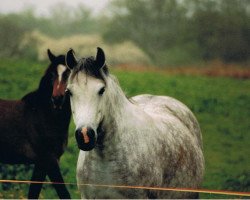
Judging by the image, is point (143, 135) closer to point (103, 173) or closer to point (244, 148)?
point (103, 173)

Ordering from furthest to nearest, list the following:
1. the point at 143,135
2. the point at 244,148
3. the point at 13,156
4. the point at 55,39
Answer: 1. the point at 55,39
2. the point at 244,148
3. the point at 13,156
4. the point at 143,135

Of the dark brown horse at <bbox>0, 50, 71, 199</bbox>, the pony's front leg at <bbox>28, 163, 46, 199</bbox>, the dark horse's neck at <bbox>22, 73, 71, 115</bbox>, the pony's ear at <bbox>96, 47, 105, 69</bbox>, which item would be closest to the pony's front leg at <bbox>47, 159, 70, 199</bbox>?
the dark brown horse at <bbox>0, 50, 71, 199</bbox>

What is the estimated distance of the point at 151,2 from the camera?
8867mm

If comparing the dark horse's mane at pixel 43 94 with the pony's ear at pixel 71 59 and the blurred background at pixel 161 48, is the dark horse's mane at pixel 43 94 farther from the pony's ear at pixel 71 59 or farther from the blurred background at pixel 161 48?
the blurred background at pixel 161 48

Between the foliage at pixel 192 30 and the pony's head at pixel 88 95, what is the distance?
4819mm

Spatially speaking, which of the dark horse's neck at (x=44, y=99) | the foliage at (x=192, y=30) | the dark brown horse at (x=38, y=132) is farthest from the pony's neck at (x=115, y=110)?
Answer: the foliage at (x=192, y=30)

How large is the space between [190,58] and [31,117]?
323cm

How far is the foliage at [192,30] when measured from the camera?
8.52m

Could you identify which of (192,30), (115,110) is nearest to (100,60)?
(115,110)

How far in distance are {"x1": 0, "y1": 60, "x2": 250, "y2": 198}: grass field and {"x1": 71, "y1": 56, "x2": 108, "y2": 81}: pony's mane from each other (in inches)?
161

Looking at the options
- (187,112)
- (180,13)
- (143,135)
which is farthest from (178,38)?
(143,135)

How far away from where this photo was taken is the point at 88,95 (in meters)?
3.60

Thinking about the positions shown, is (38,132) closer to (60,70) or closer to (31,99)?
(31,99)

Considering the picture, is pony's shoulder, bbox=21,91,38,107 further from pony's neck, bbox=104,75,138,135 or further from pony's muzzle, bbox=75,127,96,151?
pony's muzzle, bbox=75,127,96,151
